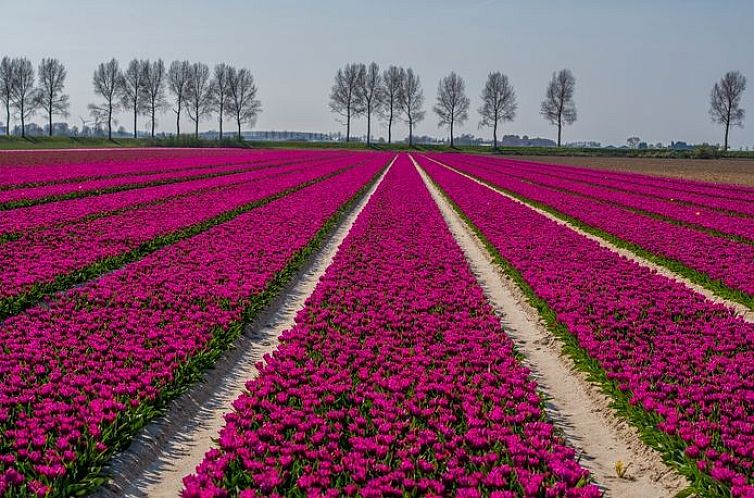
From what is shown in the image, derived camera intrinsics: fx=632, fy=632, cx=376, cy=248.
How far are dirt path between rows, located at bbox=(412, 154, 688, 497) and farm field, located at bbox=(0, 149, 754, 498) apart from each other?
0.03m

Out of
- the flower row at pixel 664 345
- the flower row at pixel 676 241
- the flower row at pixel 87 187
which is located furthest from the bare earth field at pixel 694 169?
the flower row at pixel 664 345

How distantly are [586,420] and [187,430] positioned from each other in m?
4.09

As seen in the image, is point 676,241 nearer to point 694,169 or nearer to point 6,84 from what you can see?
point 694,169

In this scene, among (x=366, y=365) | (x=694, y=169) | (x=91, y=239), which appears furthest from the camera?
(x=694, y=169)

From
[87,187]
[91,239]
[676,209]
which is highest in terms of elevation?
[87,187]

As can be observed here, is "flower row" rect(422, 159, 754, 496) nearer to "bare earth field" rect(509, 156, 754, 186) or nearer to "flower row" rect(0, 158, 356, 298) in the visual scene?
"flower row" rect(0, 158, 356, 298)

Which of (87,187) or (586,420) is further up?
(87,187)

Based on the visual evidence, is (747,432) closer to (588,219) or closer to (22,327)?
(22,327)

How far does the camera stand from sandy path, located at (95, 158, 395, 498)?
5.18 meters

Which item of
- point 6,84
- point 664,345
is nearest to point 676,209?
point 664,345

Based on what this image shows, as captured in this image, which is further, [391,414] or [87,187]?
[87,187]

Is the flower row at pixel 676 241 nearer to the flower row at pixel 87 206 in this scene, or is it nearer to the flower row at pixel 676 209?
the flower row at pixel 676 209

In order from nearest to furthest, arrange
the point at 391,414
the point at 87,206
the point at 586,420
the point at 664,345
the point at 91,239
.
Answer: the point at 391,414, the point at 586,420, the point at 664,345, the point at 91,239, the point at 87,206

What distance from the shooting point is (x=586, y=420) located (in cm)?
668
